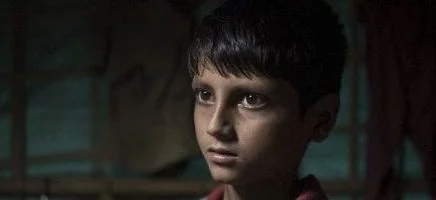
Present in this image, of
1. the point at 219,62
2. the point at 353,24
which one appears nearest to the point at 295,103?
the point at 219,62

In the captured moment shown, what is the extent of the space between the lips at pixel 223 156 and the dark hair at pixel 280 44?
73 mm

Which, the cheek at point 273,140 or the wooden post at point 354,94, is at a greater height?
the wooden post at point 354,94

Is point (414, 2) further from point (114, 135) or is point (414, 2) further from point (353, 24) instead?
point (114, 135)

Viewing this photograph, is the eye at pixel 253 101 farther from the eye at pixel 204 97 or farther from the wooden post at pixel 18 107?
the wooden post at pixel 18 107

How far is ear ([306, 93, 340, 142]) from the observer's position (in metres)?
0.76

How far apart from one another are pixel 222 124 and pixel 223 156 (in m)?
0.03

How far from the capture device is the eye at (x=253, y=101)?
2.40 ft

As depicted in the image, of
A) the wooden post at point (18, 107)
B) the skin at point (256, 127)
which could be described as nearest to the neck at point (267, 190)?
the skin at point (256, 127)

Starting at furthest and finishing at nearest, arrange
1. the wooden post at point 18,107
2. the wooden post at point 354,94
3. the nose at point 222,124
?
1. the wooden post at point 18,107
2. the wooden post at point 354,94
3. the nose at point 222,124

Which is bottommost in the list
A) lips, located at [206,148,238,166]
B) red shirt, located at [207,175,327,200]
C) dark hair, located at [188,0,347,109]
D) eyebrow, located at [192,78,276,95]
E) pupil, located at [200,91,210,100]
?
red shirt, located at [207,175,327,200]

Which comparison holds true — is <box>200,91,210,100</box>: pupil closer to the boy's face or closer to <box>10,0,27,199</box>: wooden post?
the boy's face

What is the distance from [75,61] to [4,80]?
120 mm

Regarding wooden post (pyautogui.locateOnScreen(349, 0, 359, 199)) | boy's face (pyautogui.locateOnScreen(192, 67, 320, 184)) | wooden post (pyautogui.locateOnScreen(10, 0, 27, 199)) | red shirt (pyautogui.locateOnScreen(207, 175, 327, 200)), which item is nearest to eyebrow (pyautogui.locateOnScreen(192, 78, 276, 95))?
boy's face (pyautogui.locateOnScreen(192, 67, 320, 184))

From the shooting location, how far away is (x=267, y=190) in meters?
0.77
